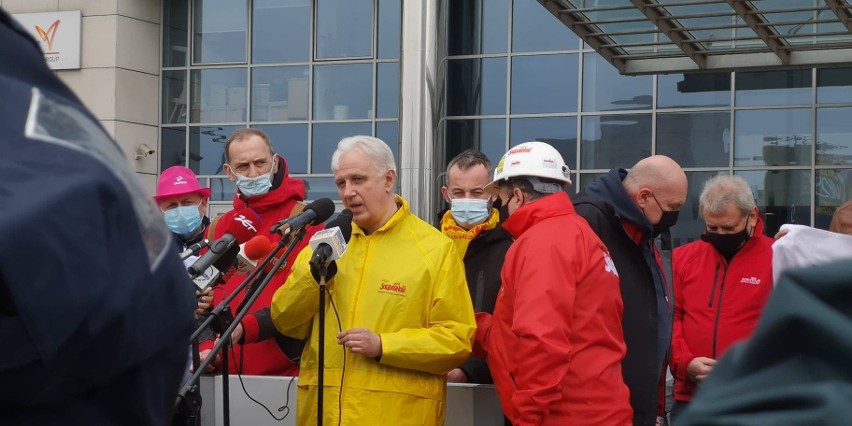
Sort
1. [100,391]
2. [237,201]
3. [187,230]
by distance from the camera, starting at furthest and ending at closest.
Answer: [187,230] → [237,201] → [100,391]

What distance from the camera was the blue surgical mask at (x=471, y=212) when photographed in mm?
6992

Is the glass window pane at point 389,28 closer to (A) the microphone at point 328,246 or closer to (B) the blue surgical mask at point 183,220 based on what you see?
(B) the blue surgical mask at point 183,220

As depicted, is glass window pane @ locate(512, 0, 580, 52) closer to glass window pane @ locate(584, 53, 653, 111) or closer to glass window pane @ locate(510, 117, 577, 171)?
glass window pane @ locate(584, 53, 653, 111)

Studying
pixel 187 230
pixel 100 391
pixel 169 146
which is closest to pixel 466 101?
pixel 169 146

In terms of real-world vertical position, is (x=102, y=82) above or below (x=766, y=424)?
above

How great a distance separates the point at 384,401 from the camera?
4918mm

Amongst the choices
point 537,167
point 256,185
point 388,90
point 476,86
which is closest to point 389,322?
point 537,167

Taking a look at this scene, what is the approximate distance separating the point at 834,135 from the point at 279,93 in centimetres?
864

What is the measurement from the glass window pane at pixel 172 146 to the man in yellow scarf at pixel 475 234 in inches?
500

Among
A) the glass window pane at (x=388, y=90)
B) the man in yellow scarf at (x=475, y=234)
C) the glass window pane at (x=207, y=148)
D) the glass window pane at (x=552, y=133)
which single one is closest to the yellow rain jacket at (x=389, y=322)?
the man in yellow scarf at (x=475, y=234)

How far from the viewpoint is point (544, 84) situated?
17.1 metres

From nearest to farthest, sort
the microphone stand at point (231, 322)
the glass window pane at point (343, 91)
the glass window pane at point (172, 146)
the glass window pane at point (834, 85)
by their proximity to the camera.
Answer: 1. the microphone stand at point (231, 322)
2. the glass window pane at point (834, 85)
3. the glass window pane at point (343, 91)
4. the glass window pane at point (172, 146)

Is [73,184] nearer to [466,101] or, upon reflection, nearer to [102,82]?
[466,101]

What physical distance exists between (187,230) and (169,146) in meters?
13.3
